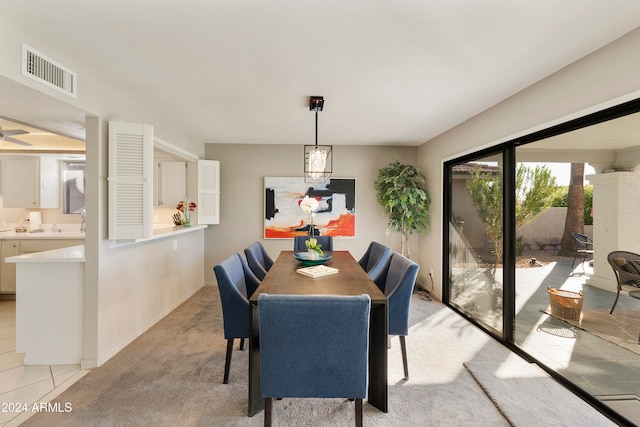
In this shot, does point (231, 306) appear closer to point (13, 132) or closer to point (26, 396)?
point (26, 396)

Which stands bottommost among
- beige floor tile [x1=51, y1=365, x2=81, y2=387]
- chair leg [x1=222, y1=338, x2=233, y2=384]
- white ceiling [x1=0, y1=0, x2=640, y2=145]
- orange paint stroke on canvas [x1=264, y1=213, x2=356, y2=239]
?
beige floor tile [x1=51, y1=365, x2=81, y2=387]

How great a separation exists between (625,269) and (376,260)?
1.93 m

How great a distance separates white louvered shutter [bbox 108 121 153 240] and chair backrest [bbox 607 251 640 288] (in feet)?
11.9

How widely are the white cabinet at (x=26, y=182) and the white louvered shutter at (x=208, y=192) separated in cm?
226

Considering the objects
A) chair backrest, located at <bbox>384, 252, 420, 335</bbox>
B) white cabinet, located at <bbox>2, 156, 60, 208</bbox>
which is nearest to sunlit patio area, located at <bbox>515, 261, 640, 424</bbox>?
chair backrest, located at <bbox>384, 252, 420, 335</bbox>

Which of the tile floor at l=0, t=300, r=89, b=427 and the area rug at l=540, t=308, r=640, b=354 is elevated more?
the area rug at l=540, t=308, r=640, b=354

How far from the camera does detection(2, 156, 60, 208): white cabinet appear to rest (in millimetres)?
4270

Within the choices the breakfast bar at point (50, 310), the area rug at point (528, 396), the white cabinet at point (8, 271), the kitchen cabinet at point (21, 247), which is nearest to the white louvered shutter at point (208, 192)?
the kitchen cabinet at point (21, 247)

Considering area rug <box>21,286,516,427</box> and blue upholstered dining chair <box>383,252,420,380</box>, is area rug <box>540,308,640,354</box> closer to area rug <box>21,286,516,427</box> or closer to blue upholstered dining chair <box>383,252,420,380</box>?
area rug <box>21,286,516,427</box>

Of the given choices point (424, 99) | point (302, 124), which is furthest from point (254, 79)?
point (424, 99)

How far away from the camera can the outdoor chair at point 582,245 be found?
7.10 feet

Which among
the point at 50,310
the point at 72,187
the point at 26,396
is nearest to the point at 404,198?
the point at 50,310

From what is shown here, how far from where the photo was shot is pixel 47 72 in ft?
6.54

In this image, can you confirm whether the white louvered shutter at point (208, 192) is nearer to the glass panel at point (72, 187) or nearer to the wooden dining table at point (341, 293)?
the glass panel at point (72, 187)
